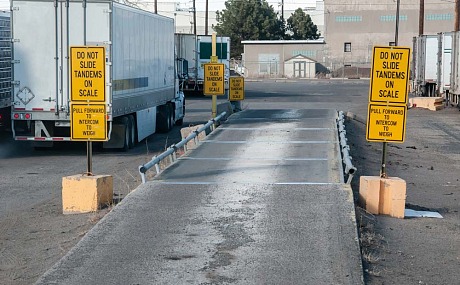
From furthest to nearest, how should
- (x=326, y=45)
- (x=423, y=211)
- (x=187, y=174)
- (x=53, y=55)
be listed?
(x=326, y=45)
(x=53, y=55)
(x=187, y=174)
(x=423, y=211)

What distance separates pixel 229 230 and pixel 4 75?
15304 millimetres

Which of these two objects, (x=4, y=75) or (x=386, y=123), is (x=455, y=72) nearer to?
(x=4, y=75)

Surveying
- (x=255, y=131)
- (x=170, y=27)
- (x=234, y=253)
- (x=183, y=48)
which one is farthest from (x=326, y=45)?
(x=234, y=253)

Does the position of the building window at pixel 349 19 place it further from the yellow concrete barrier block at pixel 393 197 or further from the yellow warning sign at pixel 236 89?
the yellow concrete barrier block at pixel 393 197

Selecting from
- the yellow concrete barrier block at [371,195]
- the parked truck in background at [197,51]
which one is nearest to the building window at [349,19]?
the parked truck in background at [197,51]

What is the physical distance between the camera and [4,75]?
23859 millimetres

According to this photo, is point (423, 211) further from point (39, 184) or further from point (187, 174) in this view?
point (39, 184)

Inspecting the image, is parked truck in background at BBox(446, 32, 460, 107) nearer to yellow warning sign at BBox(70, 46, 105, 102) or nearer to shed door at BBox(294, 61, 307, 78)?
yellow warning sign at BBox(70, 46, 105, 102)

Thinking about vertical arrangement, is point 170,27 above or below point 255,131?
above

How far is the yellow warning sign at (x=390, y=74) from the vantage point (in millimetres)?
12727

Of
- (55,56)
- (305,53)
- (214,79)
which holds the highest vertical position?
(305,53)

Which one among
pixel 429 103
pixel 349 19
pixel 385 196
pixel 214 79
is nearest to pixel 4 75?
pixel 214 79

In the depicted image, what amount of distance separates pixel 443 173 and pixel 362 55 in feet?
255

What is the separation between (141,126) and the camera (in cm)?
2403
